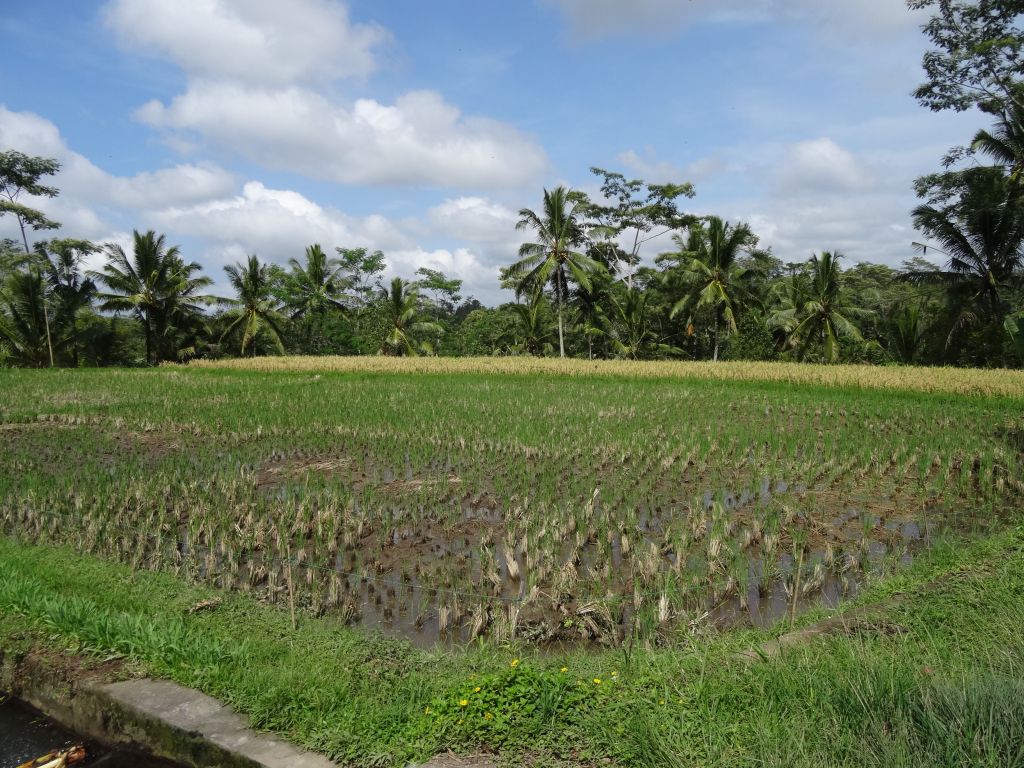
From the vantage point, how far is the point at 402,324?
1175 inches

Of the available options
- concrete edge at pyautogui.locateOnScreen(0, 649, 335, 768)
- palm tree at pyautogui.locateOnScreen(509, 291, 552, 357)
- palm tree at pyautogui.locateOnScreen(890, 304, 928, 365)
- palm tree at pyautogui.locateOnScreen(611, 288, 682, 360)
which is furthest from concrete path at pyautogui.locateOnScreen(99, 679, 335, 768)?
palm tree at pyautogui.locateOnScreen(509, 291, 552, 357)

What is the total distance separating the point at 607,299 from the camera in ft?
98.8

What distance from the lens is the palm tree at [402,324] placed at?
2933 cm

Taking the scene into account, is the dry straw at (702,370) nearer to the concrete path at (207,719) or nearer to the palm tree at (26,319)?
the palm tree at (26,319)

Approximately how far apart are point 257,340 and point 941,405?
2975 centimetres

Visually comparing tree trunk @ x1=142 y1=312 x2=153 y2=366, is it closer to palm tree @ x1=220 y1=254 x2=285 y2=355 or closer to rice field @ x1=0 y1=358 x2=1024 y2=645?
palm tree @ x1=220 y1=254 x2=285 y2=355

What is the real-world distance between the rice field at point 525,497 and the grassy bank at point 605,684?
54 cm

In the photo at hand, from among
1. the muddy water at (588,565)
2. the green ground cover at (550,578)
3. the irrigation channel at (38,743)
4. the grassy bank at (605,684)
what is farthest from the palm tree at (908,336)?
the irrigation channel at (38,743)

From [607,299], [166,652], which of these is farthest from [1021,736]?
[607,299]

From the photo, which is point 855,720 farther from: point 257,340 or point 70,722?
point 257,340

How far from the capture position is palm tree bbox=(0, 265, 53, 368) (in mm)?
23339

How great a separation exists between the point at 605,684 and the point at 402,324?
1103 inches

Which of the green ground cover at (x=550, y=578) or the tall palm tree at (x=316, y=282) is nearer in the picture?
the green ground cover at (x=550, y=578)

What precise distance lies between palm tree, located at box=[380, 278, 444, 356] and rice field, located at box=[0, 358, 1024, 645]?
16155 mm
